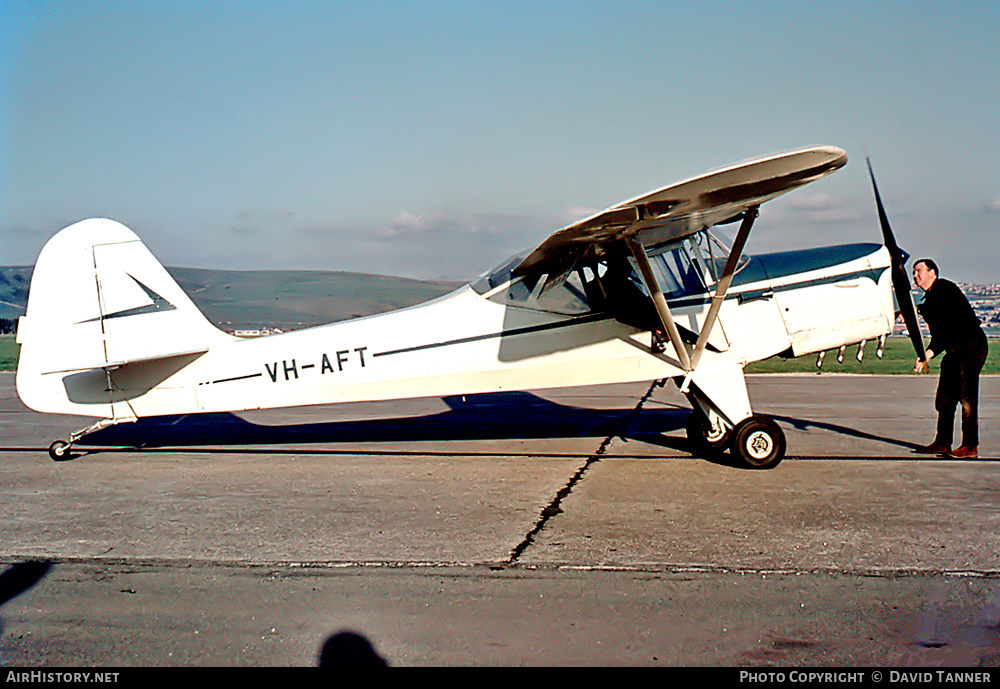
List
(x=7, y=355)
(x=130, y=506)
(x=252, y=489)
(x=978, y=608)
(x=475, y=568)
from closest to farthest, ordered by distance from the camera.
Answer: (x=978, y=608) < (x=475, y=568) < (x=130, y=506) < (x=252, y=489) < (x=7, y=355)

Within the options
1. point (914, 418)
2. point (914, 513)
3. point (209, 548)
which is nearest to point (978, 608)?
point (914, 513)

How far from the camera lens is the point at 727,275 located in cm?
712

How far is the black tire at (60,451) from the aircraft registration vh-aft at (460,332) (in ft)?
2.33

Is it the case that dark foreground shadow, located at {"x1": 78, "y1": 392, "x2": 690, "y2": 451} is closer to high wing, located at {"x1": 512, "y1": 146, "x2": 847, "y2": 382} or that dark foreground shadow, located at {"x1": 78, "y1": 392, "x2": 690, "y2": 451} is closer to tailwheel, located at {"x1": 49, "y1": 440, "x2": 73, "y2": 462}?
tailwheel, located at {"x1": 49, "y1": 440, "x2": 73, "y2": 462}

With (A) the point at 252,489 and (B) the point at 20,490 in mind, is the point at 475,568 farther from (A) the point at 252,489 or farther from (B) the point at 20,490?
(B) the point at 20,490

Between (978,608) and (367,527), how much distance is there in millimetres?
3637

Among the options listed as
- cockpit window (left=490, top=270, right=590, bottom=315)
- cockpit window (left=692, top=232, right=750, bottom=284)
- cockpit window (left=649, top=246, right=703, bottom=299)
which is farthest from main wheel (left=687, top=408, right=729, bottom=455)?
cockpit window (left=490, top=270, right=590, bottom=315)

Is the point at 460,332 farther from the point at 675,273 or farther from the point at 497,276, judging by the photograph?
the point at 675,273

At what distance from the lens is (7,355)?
31297 mm

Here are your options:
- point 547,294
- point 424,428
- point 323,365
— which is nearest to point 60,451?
point 323,365

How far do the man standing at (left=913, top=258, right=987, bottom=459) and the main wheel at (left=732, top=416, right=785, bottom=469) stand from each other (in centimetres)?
164

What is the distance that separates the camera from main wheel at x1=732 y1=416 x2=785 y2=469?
24.0 ft

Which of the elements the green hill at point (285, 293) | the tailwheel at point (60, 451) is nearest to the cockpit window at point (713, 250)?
the tailwheel at point (60, 451)

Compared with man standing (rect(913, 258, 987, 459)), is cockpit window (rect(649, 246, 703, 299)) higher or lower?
higher
